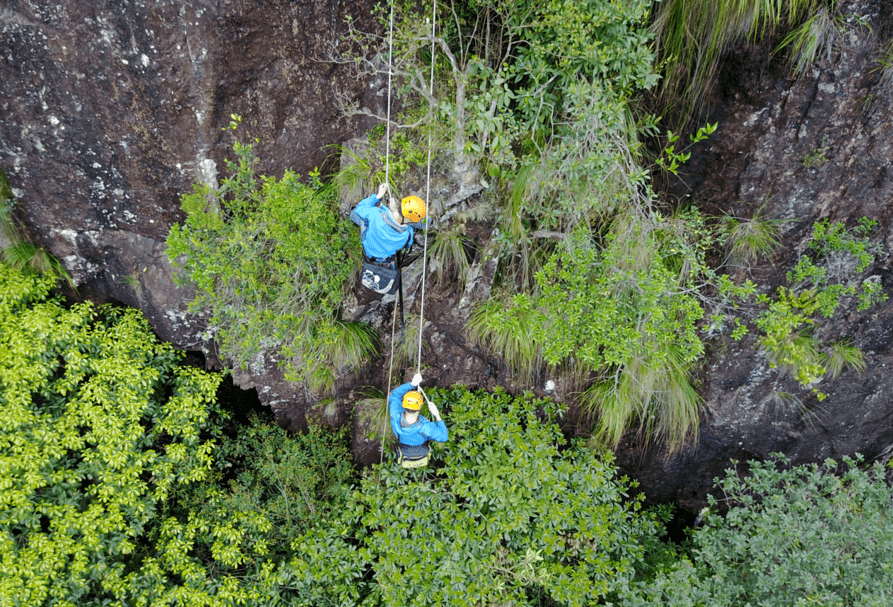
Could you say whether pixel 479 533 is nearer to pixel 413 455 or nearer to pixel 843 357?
pixel 413 455

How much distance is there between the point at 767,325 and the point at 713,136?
195 centimetres

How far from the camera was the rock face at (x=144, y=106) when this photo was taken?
12.8 feet

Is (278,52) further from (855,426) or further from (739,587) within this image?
(855,426)

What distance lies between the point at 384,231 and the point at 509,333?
2064 mm

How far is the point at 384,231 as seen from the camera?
404 cm

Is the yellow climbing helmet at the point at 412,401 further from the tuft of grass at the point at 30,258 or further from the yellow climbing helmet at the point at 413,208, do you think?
the tuft of grass at the point at 30,258

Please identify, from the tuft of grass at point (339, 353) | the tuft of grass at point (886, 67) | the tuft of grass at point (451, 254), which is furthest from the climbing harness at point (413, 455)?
the tuft of grass at point (886, 67)

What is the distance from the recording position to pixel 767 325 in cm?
466

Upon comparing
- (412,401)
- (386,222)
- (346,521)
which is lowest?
(346,521)

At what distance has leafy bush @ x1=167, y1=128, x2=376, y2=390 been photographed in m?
4.41

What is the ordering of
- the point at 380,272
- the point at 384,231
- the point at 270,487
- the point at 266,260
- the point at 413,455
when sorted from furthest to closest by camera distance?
the point at 270,487
the point at 413,455
the point at 266,260
the point at 380,272
the point at 384,231

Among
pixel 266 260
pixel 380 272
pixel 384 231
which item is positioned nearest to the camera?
pixel 384 231

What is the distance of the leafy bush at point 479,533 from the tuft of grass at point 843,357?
285 cm

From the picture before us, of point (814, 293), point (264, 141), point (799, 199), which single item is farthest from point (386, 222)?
point (814, 293)
